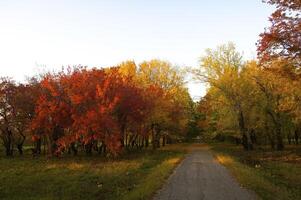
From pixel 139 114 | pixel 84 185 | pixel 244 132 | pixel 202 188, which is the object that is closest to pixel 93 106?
pixel 139 114

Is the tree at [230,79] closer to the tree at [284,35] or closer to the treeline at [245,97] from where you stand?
the treeline at [245,97]

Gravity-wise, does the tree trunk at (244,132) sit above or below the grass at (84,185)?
above

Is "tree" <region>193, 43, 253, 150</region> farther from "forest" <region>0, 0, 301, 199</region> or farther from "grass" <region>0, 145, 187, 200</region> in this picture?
"grass" <region>0, 145, 187, 200</region>

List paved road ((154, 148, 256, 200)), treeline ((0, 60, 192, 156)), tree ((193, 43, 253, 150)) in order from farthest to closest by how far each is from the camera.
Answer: tree ((193, 43, 253, 150)) < treeline ((0, 60, 192, 156)) < paved road ((154, 148, 256, 200))

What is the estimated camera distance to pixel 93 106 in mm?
41250

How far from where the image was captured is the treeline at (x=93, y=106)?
134 ft

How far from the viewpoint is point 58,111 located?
144 ft

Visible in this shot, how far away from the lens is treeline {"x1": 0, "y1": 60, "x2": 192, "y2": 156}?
4084 centimetres

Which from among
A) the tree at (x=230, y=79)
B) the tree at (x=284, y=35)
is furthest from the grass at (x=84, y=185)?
the tree at (x=230, y=79)

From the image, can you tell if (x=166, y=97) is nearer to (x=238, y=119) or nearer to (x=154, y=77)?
(x=154, y=77)

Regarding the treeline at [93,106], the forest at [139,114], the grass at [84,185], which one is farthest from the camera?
the treeline at [93,106]

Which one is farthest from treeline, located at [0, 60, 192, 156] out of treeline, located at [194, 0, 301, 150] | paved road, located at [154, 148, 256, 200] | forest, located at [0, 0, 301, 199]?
paved road, located at [154, 148, 256, 200]

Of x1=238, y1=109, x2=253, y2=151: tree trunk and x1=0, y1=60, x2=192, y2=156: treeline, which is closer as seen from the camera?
x1=0, y1=60, x2=192, y2=156: treeline

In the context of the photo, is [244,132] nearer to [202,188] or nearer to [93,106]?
[93,106]
